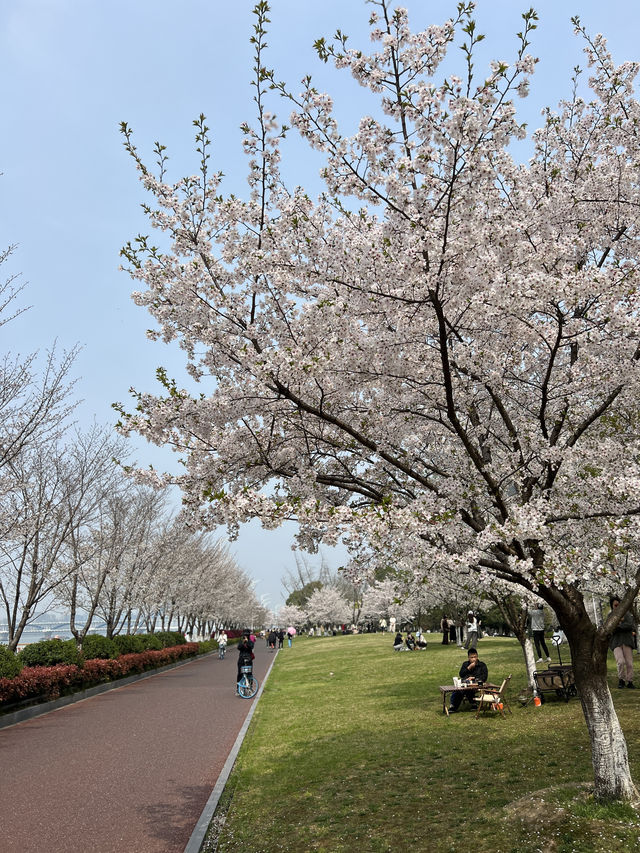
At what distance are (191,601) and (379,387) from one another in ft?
154

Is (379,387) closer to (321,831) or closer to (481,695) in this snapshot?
(321,831)

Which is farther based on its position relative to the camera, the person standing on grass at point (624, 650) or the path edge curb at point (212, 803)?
the person standing on grass at point (624, 650)

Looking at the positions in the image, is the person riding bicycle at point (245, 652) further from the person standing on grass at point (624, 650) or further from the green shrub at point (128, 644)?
the person standing on grass at point (624, 650)

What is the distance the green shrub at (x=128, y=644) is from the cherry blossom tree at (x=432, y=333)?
2190 cm

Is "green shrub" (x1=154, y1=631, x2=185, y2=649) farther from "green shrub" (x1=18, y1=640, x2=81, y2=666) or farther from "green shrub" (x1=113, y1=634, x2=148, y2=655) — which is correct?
"green shrub" (x1=18, y1=640, x2=81, y2=666)

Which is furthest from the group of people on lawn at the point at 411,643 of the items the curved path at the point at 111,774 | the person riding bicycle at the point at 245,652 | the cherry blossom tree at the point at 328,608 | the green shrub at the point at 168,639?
the cherry blossom tree at the point at 328,608

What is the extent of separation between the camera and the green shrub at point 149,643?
2912cm

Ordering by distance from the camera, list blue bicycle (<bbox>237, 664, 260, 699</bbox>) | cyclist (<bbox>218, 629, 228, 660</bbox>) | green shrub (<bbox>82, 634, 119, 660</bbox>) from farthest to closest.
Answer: cyclist (<bbox>218, 629, 228, 660</bbox>) < green shrub (<bbox>82, 634, 119, 660</bbox>) < blue bicycle (<bbox>237, 664, 260, 699</bbox>)

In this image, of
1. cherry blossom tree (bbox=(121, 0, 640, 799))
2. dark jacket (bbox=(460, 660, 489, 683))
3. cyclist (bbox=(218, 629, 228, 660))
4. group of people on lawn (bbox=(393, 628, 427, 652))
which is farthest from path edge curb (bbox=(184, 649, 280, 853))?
cyclist (bbox=(218, 629, 228, 660))

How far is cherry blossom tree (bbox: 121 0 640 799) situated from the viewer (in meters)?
5.00

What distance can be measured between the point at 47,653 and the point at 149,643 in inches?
550

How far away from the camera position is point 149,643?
99.6 ft

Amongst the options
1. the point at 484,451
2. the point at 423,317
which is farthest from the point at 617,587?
the point at 423,317

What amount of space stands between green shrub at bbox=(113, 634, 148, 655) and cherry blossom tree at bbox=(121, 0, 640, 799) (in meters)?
21.9
